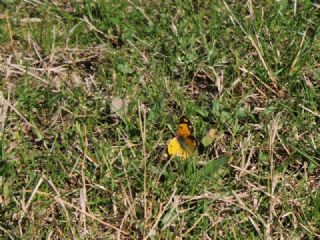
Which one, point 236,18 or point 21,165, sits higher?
point 236,18

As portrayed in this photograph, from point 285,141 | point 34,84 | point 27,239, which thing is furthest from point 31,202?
point 285,141

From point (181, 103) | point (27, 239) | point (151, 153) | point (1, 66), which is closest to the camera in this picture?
point (27, 239)

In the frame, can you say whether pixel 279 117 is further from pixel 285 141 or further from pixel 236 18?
pixel 236 18

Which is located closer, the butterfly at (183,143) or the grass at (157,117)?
the grass at (157,117)

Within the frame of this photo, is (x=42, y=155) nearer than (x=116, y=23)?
Yes

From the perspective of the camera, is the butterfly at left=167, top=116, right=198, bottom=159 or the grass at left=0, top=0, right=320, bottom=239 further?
the butterfly at left=167, top=116, right=198, bottom=159
